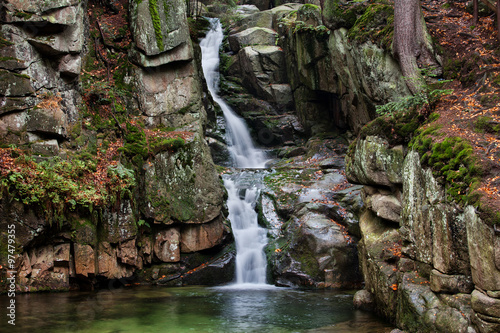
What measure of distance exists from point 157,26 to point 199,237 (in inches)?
317

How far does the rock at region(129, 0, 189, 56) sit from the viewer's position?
13961mm

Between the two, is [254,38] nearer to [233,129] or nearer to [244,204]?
[233,129]

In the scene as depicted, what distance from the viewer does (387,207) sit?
868cm

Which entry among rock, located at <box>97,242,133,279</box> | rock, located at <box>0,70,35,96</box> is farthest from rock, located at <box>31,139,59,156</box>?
rock, located at <box>97,242,133,279</box>

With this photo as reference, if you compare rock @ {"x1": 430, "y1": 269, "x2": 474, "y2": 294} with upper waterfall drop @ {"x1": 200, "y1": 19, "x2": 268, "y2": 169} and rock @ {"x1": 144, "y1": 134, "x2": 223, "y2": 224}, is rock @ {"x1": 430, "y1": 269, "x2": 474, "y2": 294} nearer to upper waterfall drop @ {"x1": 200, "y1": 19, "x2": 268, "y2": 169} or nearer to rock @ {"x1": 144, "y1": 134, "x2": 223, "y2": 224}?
rock @ {"x1": 144, "y1": 134, "x2": 223, "y2": 224}

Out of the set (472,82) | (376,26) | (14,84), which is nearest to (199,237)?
(14,84)

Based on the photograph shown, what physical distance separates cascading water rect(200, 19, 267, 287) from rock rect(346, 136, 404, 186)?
4.16 meters

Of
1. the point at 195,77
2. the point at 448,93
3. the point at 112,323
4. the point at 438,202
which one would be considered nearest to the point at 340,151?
the point at 195,77

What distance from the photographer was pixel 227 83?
2152 centimetres

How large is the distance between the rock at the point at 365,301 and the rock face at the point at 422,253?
0.06 m

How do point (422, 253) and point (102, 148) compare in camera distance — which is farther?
point (102, 148)

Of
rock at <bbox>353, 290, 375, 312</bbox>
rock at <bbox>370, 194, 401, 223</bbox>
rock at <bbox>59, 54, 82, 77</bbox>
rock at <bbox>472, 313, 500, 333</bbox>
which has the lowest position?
rock at <bbox>353, 290, 375, 312</bbox>

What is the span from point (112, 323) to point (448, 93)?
843cm

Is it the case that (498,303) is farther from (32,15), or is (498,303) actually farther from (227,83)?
(227,83)
